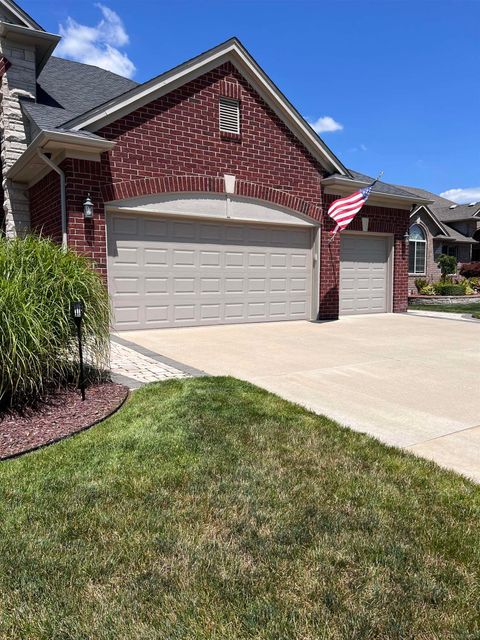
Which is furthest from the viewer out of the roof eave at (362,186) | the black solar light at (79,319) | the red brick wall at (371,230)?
the red brick wall at (371,230)

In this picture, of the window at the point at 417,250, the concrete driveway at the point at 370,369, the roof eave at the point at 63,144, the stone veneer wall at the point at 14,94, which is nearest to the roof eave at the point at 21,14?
the stone veneer wall at the point at 14,94

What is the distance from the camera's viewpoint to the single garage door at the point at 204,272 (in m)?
10.5

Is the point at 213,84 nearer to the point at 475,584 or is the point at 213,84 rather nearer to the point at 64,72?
the point at 64,72

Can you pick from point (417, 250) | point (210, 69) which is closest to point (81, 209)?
point (210, 69)

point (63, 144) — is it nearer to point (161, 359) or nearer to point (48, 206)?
point (48, 206)

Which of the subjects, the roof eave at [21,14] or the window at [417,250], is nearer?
the roof eave at [21,14]

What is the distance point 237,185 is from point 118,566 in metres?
10.1

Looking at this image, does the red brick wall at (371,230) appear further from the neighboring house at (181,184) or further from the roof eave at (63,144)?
the roof eave at (63,144)

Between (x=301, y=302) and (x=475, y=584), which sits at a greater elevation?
(x=301, y=302)

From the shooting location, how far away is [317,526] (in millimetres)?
2742

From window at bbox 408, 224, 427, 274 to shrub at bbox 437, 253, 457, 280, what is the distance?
1.07 m

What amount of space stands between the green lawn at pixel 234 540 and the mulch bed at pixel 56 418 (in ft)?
0.95

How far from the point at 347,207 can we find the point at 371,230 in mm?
2342

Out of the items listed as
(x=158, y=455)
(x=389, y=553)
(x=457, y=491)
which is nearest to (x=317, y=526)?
(x=389, y=553)
